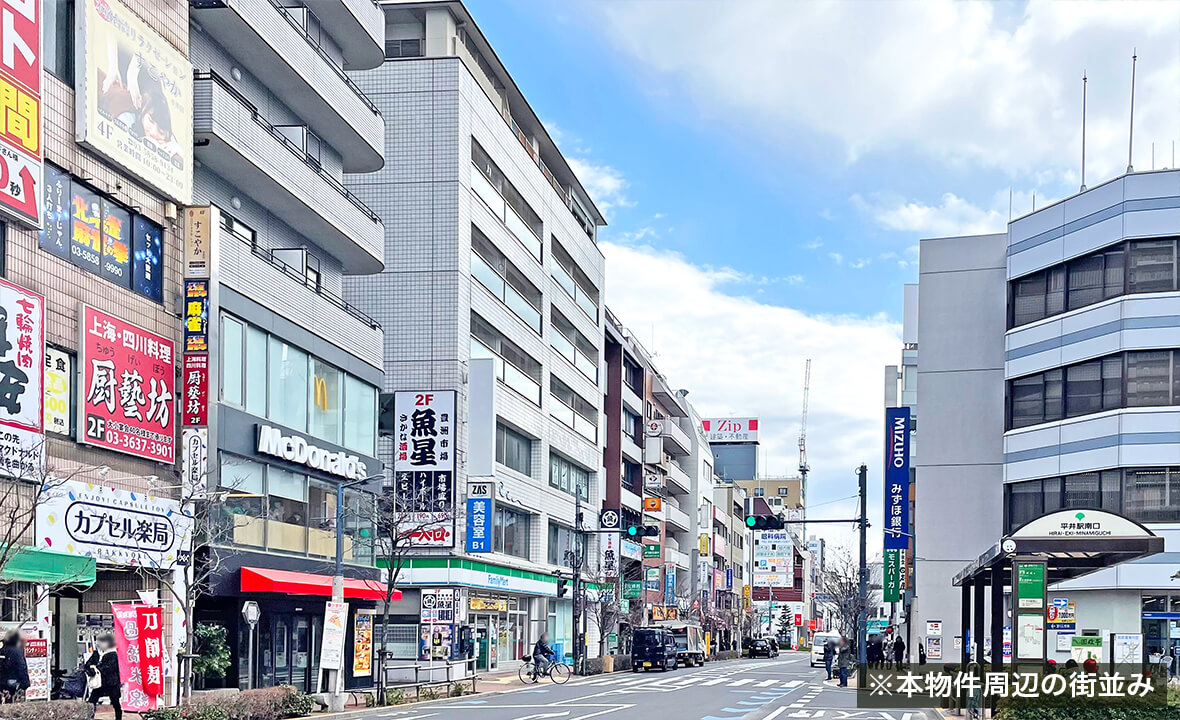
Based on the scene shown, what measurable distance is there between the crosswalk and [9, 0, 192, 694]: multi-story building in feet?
67.0

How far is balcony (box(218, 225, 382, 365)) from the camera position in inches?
1383

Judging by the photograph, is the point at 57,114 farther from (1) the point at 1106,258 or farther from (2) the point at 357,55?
(1) the point at 1106,258

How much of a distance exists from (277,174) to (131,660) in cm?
1706

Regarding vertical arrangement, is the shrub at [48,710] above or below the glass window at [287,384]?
below

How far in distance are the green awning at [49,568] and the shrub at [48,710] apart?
7.92 feet

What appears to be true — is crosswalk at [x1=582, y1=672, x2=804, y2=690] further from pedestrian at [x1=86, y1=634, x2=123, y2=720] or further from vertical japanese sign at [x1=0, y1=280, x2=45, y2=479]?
vertical japanese sign at [x1=0, y1=280, x2=45, y2=479]

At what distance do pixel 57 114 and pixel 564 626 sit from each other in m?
50.5

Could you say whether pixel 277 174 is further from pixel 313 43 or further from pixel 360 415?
pixel 360 415

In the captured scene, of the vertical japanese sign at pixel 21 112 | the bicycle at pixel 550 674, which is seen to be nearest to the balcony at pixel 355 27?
the vertical japanese sign at pixel 21 112

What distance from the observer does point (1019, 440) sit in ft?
190

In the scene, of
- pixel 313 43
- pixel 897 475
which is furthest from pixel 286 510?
pixel 897 475

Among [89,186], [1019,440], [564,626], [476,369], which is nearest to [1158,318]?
[1019,440]

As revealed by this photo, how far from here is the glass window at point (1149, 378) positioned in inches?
2080

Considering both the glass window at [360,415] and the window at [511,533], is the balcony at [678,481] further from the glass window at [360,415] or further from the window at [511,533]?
the glass window at [360,415]
